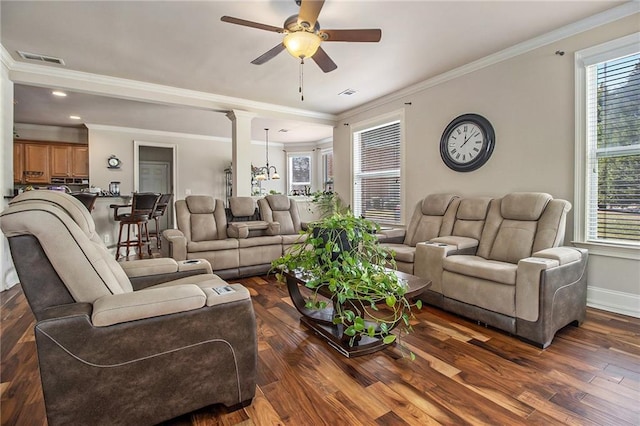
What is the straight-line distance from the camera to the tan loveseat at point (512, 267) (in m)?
2.13

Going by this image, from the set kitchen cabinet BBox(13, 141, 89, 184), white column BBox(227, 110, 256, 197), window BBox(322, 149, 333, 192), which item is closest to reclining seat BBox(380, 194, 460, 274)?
white column BBox(227, 110, 256, 197)

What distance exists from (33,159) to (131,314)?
25.0ft

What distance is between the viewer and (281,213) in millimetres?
4859

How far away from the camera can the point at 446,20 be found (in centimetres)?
279

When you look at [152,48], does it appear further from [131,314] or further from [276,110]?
[131,314]

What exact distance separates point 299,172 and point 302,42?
22.8ft

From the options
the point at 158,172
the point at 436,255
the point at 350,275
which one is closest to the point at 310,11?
the point at 350,275

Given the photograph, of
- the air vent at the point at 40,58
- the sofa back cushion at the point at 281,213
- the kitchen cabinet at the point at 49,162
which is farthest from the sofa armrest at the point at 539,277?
the kitchen cabinet at the point at 49,162

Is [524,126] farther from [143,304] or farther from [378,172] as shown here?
[143,304]

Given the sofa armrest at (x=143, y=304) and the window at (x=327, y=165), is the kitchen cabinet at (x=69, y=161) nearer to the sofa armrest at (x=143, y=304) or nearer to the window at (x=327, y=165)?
the window at (x=327, y=165)

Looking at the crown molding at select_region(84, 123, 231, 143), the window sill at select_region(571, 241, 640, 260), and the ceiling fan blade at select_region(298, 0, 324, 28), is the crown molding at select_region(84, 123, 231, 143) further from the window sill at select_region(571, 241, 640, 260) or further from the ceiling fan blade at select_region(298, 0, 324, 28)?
the window sill at select_region(571, 241, 640, 260)

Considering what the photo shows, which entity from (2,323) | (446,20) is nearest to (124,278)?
(2,323)

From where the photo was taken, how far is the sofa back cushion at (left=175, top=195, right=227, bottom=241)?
4.11 m

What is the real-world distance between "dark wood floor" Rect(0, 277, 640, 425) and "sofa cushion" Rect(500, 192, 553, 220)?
3.24ft
